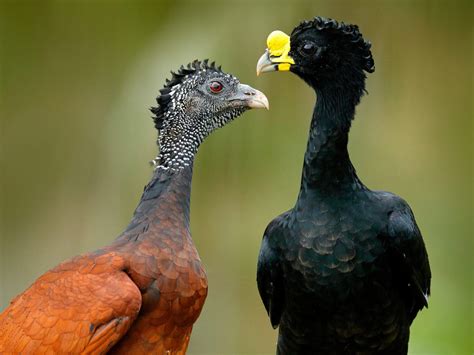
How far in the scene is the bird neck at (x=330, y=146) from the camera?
3406mm

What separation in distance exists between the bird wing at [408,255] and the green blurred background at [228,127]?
1.72 metres

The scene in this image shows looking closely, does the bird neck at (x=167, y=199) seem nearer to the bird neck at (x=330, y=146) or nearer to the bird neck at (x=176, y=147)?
the bird neck at (x=176, y=147)

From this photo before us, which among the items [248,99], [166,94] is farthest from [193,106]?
[248,99]

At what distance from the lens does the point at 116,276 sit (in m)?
3.02

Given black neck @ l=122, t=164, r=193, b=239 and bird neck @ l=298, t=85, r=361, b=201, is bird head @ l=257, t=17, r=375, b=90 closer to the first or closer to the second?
bird neck @ l=298, t=85, r=361, b=201

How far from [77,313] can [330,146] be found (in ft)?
4.04

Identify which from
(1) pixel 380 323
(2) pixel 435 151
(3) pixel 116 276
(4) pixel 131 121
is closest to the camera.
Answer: (3) pixel 116 276

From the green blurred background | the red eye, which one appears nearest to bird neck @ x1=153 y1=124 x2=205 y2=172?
the red eye

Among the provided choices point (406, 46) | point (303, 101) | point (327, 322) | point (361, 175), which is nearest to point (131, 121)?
point (303, 101)

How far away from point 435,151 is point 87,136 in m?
2.47

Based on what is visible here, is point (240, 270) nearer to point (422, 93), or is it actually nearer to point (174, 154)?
point (422, 93)

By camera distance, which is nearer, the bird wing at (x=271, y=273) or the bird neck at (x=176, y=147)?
the bird neck at (x=176, y=147)

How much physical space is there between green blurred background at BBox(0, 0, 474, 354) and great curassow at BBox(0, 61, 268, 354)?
1.98m

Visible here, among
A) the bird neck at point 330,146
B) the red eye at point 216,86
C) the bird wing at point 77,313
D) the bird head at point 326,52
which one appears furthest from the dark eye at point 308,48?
the bird wing at point 77,313
